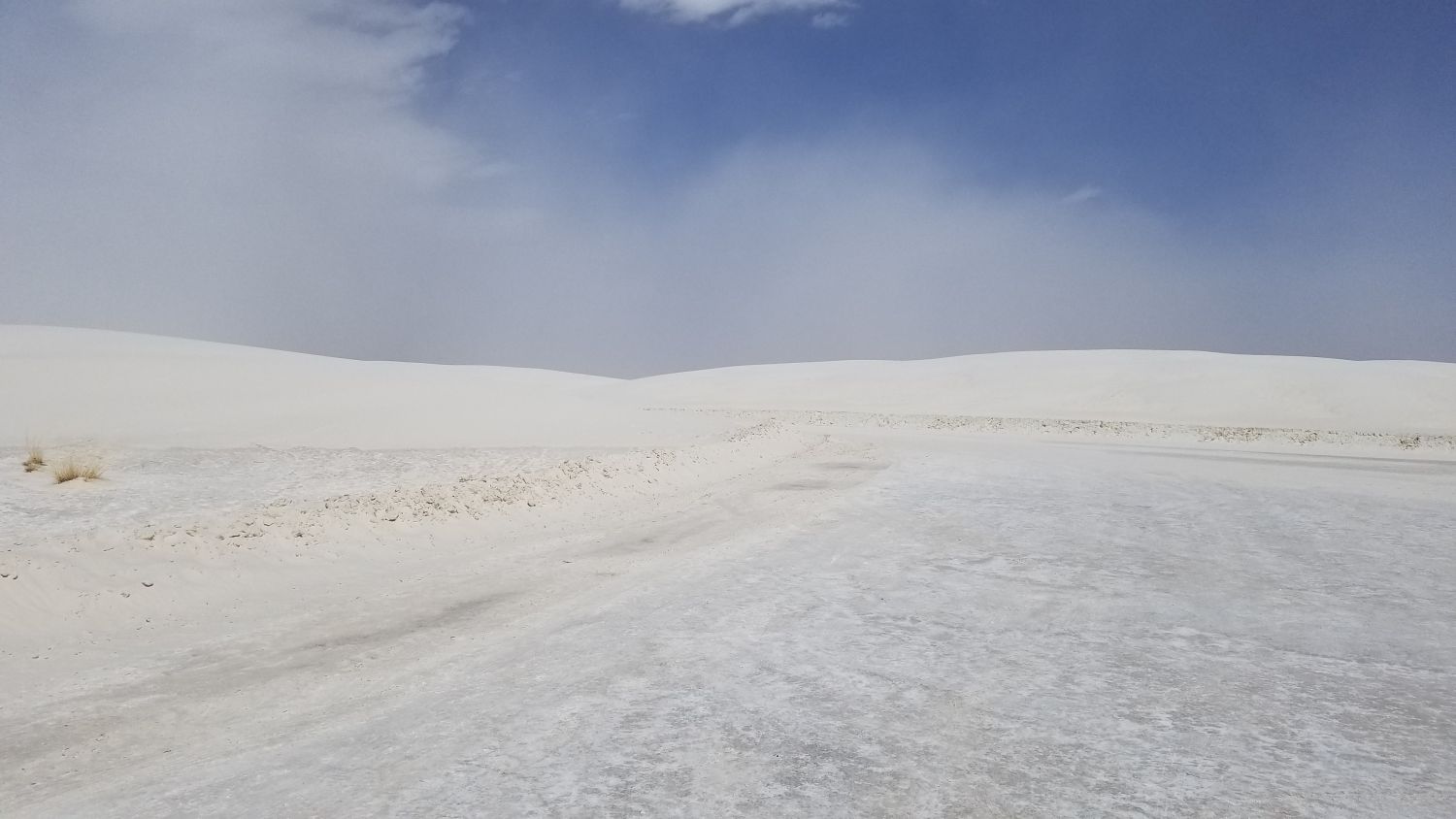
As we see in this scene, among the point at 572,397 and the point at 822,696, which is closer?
the point at 822,696

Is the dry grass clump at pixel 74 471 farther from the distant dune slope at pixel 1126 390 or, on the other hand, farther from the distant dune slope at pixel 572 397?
the distant dune slope at pixel 1126 390

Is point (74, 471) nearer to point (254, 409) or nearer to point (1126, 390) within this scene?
point (254, 409)

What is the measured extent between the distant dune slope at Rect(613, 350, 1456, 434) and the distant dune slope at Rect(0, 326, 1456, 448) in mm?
107

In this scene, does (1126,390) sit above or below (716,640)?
above

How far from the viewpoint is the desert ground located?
2.88 metres

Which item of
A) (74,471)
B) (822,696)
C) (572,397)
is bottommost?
(822,696)

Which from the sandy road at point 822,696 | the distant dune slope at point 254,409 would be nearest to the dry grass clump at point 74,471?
the distant dune slope at point 254,409

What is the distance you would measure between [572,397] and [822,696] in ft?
96.6

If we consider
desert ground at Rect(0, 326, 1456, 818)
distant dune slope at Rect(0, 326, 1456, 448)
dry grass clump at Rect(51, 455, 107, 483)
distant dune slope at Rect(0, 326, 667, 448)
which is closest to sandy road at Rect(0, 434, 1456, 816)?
desert ground at Rect(0, 326, 1456, 818)

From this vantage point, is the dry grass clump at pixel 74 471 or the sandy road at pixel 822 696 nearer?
the sandy road at pixel 822 696

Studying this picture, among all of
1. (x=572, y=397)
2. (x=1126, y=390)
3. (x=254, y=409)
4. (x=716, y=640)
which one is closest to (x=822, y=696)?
(x=716, y=640)

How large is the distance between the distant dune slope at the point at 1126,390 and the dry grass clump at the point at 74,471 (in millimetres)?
26956

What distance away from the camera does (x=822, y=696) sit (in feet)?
11.9

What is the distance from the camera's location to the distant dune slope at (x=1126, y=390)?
28.0 m
